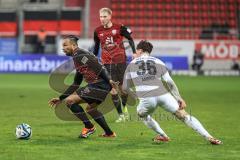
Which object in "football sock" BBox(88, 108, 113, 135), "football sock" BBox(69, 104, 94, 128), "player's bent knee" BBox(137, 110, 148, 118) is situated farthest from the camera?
"football sock" BBox(88, 108, 113, 135)

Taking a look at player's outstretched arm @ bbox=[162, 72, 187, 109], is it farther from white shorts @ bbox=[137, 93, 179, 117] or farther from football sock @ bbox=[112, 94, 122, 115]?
football sock @ bbox=[112, 94, 122, 115]

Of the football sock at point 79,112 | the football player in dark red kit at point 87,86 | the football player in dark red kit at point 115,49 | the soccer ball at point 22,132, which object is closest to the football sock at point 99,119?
the football player in dark red kit at point 87,86

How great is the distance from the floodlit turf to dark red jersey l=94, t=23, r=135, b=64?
1.41 metres

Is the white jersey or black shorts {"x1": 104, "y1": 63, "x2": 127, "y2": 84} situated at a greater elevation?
the white jersey

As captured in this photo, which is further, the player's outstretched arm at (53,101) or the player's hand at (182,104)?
the player's outstretched arm at (53,101)

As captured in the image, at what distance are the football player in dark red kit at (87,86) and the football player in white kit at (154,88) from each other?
0.82 meters

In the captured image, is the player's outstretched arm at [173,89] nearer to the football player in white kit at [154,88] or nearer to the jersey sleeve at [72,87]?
the football player in white kit at [154,88]

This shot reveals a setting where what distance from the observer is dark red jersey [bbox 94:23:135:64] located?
13422mm

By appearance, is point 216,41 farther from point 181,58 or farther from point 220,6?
Result: point 220,6

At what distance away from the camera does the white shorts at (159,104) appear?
9.58 metres

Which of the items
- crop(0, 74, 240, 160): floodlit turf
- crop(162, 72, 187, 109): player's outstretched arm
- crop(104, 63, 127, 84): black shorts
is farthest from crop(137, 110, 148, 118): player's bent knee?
crop(104, 63, 127, 84): black shorts

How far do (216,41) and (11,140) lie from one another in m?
25.3

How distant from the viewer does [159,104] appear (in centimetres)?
972

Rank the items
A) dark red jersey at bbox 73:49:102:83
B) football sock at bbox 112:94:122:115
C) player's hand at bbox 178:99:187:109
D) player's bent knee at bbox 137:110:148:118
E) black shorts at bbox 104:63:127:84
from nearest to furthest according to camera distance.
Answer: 1. player's hand at bbox 178:99:187:109
2. player's bent knee at bbox 137:110:148:118
3. dark red jersey at bbox 73:49:102:83
4. football sock at bbox 112:94:122:115
5. black shorts at bbox 104:63:127:84
